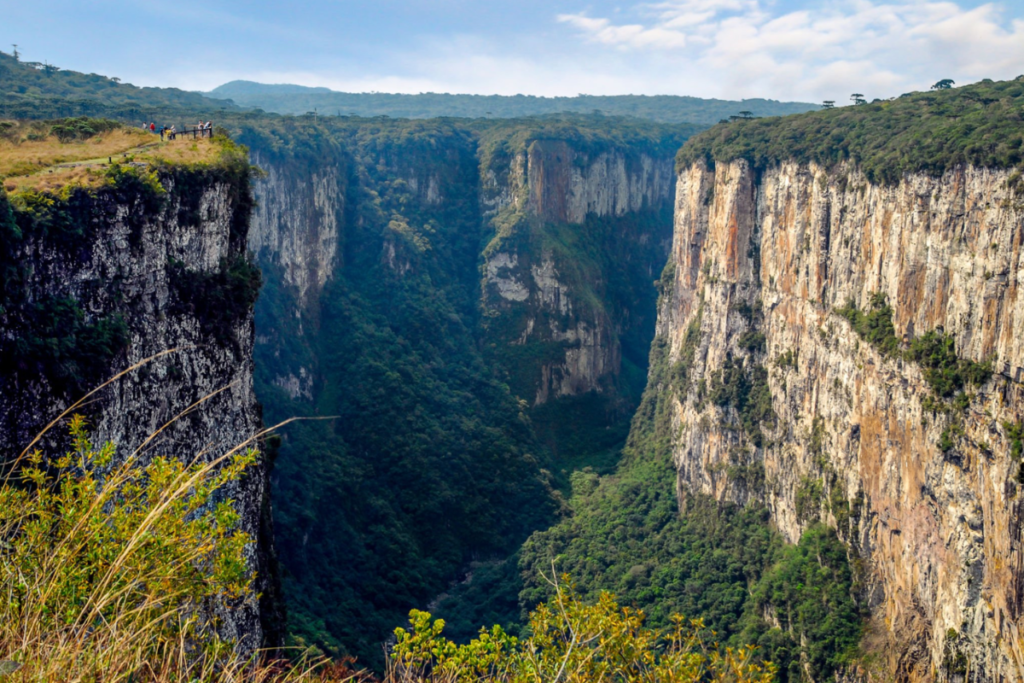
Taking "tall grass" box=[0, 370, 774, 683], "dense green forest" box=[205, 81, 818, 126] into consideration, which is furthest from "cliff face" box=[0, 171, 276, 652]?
"dense green forest" box=[205, 81, 818, 126]

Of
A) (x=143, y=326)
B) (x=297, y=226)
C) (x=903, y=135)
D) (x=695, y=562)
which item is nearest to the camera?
(x=143, y=326)

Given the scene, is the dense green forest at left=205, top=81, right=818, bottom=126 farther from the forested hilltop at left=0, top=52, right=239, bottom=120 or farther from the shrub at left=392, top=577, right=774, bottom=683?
the shrub at left=392, top=577, right=774, bottom=683

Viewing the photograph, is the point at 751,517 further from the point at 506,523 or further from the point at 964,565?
the point at 964,565

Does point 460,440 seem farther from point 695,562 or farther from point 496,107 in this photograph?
point 496,107

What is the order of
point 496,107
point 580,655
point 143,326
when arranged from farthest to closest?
point 496,107 → point 143,326 → point 580,655

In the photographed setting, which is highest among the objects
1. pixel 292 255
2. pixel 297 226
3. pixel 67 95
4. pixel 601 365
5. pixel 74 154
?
pixel 67 95

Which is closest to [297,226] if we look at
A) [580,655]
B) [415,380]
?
[415,380]

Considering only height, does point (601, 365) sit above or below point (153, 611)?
below
